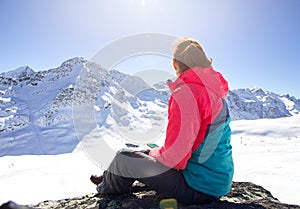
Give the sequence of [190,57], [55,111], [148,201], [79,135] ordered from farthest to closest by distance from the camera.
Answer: [55,111]
[79,135]
[148,201]
[190,57]

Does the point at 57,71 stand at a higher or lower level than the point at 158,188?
higher

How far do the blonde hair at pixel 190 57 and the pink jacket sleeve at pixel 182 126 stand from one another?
329 mm

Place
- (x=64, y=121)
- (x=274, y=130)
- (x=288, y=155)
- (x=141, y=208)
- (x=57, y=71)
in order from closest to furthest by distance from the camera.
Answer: (x=141, y=208) → (x=288, y=155) → (x=274, y=130) → (x=64, y=121) → (x=57, y=71)

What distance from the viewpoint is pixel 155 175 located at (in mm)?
2094

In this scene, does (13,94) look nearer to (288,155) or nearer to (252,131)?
(252,131)

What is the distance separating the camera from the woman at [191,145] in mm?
1859

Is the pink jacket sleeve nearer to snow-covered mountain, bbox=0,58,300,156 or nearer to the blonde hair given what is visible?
the blonde hair

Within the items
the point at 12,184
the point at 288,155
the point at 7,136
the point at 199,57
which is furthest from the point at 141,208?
the point at 7,136

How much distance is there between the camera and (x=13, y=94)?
6231 centimetres

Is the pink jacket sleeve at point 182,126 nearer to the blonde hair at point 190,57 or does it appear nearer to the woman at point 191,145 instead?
the woman at point 191,145

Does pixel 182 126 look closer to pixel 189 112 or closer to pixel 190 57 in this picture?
pixel 189 112

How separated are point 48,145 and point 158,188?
1308 inches

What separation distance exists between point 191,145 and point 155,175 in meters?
0.47

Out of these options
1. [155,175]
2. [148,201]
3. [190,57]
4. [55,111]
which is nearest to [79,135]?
[55,111]
